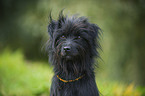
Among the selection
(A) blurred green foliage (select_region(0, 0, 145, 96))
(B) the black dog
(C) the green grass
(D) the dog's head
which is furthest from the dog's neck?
(A) blurred green foliage (select_region(0, 0, 145, 96))

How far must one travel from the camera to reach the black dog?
285cm

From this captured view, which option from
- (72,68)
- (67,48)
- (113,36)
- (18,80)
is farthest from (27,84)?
(113,36)

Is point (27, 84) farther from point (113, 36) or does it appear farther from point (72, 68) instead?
point (113, 36)

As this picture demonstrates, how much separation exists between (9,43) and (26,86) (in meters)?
6.73

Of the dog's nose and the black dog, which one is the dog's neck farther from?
the dog's nose

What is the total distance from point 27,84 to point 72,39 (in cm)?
378

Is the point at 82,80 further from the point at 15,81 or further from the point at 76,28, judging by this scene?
the point at 15,81

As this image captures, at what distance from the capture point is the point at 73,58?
2887 millimetres

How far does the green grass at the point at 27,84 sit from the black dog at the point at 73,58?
5.33 feet

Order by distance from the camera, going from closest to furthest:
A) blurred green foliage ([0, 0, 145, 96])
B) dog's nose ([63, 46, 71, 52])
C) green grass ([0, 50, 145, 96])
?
dog's nose ([63, 46, 71, 52])
green grass ([0, 50, 145, 96])
blurred green foliage ([0, 0, 145, 96])

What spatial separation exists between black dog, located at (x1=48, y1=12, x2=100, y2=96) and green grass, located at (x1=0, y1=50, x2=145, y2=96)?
163cm

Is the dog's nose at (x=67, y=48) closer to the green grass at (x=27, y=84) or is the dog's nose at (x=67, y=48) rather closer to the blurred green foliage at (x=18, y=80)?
the green grass at (x=27, y=84)

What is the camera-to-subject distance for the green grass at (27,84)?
522 centimetres

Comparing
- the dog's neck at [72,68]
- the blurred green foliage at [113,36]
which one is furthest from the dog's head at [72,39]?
the blurred green foliage at [113,36]
